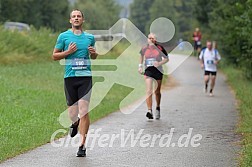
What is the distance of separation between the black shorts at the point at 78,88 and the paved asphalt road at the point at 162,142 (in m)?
0.86

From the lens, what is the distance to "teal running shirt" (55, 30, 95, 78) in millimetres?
10492

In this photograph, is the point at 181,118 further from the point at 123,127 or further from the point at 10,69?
the point at 10,69

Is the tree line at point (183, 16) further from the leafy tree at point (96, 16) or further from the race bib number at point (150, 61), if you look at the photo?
the race bib number at point (150, 61)

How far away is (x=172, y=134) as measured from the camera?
1311 centimetres

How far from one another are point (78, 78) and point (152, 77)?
5425 mm

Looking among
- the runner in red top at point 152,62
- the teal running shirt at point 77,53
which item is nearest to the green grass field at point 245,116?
Answer: the runner in red top at point 152,62

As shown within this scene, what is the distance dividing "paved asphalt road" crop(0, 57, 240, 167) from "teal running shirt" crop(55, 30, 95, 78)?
1276mm

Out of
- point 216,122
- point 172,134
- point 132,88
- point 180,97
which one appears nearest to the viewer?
point 172,134

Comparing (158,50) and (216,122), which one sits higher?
(158,50)

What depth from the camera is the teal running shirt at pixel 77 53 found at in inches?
413

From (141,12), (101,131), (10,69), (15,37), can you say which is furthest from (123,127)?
(141,12)

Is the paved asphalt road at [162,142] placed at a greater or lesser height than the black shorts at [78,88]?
lesser

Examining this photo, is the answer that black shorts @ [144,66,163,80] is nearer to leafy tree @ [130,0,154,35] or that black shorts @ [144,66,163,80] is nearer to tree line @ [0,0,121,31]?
tree line @ [0,0,121,31]

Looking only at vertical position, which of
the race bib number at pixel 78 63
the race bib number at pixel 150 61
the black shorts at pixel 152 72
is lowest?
the black shorts at pixel 152 72
